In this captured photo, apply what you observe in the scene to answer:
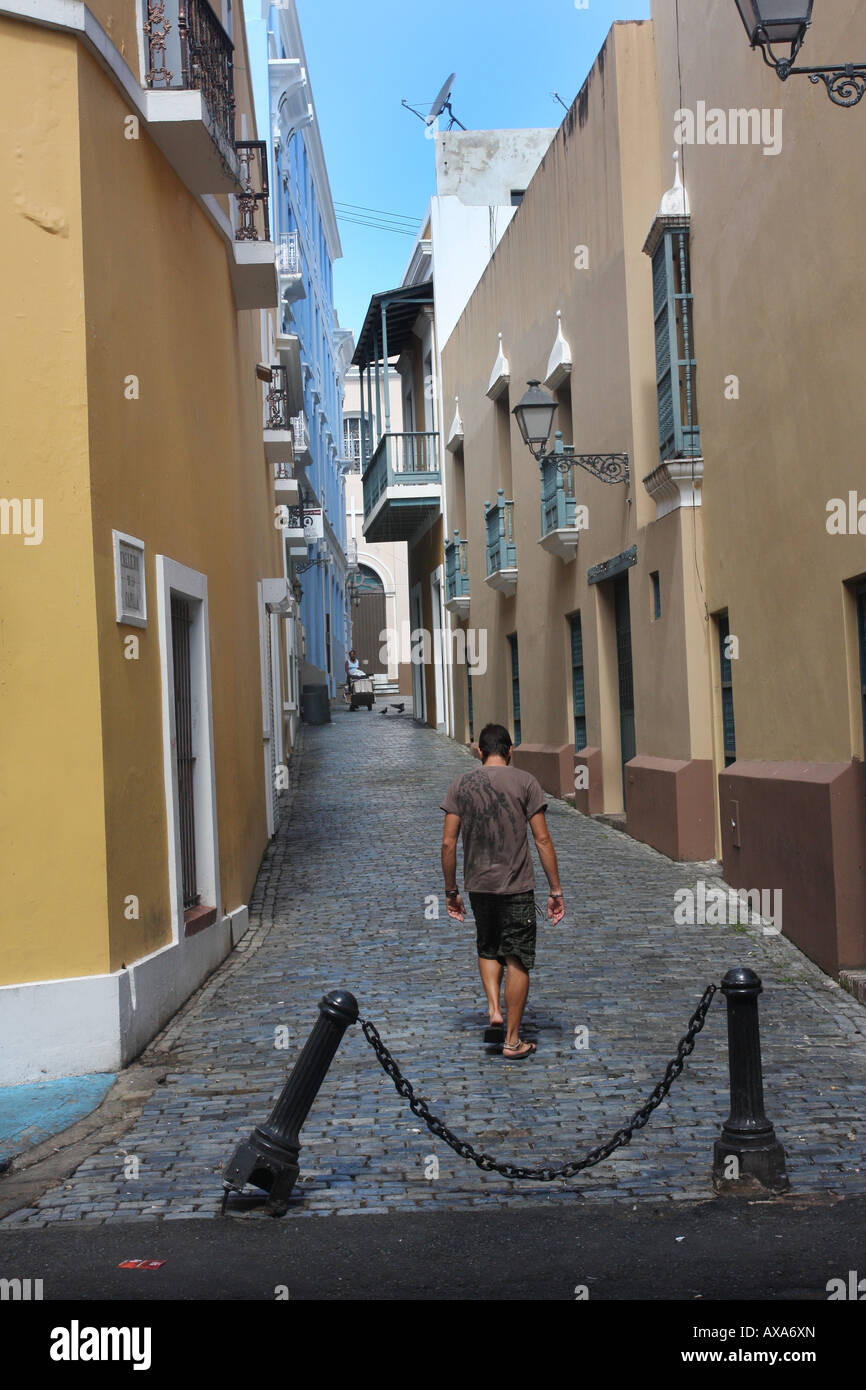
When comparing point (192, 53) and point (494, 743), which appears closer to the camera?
point (494, 743)

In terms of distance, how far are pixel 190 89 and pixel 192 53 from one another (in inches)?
14.6

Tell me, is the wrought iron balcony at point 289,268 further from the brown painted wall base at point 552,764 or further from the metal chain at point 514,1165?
the metal chain at point 514,1165

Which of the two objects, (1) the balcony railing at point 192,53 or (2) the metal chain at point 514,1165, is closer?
(2) the metal chain at point 514,1165

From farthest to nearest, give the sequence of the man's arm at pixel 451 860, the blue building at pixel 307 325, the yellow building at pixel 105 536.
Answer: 1. the blue building at pixel 307 325
2. the man's arm at pixel 451 860
3. the yellow building at pixel 105 536

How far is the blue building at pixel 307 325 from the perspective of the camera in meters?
22.3

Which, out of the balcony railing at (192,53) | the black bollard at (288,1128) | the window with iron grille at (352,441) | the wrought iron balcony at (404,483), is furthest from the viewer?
the window with iron grille at (352,441)

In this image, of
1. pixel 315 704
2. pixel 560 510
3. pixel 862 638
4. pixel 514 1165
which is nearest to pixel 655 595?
pixel 560 510

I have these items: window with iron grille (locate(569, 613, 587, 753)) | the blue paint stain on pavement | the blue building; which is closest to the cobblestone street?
the blue paint stain on pavement

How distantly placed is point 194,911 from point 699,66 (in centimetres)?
762

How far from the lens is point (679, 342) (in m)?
11.5

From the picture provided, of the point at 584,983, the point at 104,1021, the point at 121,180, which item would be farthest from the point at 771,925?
the point at 121,180

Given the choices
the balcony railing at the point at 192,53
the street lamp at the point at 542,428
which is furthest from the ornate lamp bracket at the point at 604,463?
the balcony railing at the point at 192,53

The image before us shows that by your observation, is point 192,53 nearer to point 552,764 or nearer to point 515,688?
point 552,764

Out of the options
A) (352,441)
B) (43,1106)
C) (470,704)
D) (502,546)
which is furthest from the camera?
(352,441)
